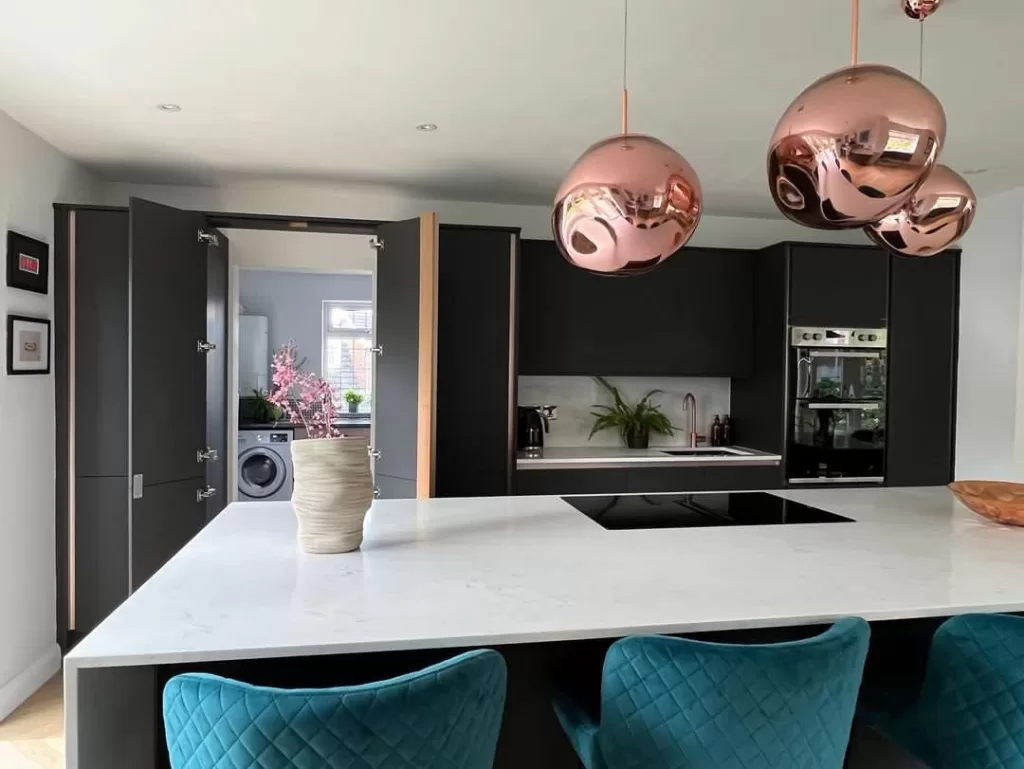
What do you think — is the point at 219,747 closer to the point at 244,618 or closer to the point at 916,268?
the point at 244,618

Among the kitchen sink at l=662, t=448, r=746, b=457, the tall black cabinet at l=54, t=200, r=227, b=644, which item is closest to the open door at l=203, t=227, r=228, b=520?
the tall black cabinet at l=54, t=200, r=227, b=644

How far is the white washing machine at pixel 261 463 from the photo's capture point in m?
5.78

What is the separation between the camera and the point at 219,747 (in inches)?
39.0

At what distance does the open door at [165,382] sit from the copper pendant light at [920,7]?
10.0 ft

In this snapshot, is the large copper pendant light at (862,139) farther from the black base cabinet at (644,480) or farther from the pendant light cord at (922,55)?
the black base cabinet at (644,480)

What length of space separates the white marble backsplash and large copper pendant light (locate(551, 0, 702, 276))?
2860mm

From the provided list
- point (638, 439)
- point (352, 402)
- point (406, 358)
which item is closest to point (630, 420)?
point (638, 439)

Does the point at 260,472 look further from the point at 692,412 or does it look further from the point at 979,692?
the point at 979,692

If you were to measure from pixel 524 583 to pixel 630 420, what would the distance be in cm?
312

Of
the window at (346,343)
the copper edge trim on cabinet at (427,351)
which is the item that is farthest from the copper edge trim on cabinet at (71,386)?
the window at (346,343)

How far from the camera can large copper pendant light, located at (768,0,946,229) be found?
128 cm

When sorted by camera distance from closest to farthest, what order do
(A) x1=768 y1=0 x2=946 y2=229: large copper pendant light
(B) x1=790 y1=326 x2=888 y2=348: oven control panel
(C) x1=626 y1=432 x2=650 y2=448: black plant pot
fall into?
(A) x1=768 y1=0 x2=946 y2=229: large copper pendant light, (B) x1=790 y1=326 x2=888 y2=348: oven control panel, (C) x1=626 y1=432 x2=650 y2=448: black plant pot

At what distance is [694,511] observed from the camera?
225 cm

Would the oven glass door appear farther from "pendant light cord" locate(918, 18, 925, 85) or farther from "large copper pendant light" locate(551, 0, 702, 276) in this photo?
"large copper pendant light" locate(551, 0, 702, 276)
